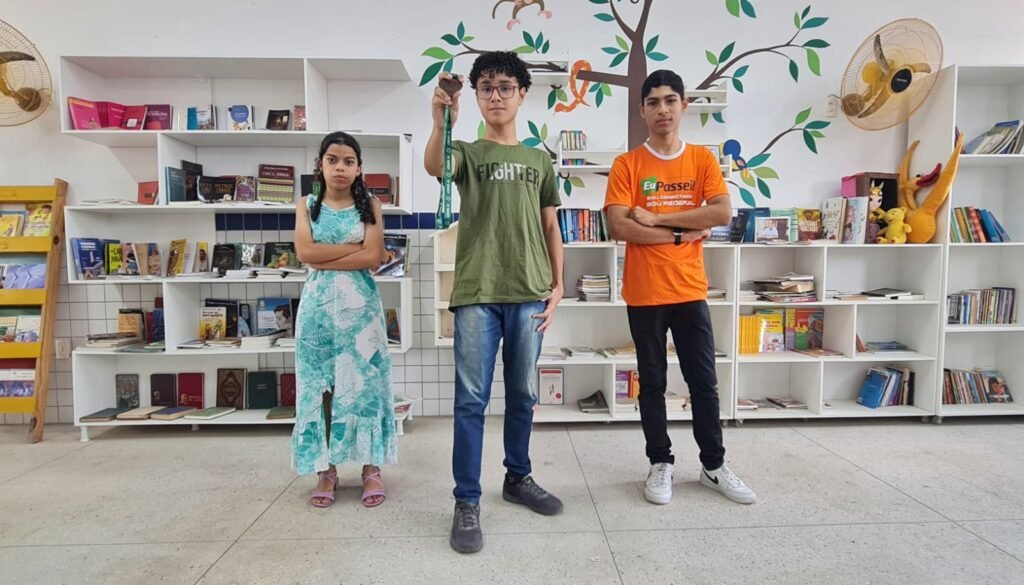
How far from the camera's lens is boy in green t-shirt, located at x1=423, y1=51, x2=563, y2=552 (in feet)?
5.63

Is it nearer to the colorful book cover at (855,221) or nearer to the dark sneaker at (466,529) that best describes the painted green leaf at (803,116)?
the colorful book cover at (855,221)

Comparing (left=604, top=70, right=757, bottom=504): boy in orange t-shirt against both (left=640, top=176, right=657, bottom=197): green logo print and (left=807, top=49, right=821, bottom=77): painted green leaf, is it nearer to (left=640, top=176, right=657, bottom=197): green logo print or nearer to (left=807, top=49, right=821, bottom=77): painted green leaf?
(left=640, top=176, right=657, bottom=197): green logo print

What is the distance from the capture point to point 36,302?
9.55 ft

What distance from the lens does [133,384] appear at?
3.17m

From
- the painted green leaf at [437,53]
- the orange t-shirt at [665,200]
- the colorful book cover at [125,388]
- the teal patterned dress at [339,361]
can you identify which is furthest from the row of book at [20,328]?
the orange t-shirt at [665,200]

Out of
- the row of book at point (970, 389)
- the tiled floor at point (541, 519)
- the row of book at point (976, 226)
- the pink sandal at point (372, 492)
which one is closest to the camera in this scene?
the tiled floor at point (541, 519)

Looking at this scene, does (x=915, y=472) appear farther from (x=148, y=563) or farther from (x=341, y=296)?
(x=148, y=563)

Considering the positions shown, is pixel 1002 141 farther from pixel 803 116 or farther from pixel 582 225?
pixel 582 225

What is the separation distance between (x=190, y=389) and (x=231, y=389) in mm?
280

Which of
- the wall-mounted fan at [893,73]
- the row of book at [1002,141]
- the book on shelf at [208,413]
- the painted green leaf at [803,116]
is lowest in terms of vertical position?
the book on shelf at [208,413]

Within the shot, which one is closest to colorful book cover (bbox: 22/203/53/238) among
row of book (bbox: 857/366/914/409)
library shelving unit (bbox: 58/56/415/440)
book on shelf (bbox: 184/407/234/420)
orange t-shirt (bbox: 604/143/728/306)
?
library shelving unit (bbox: 58/56/415/440)

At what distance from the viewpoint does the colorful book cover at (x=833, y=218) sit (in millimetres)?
3043

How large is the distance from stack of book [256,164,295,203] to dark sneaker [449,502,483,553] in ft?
7.20

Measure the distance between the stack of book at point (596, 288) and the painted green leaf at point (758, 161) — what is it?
125 cm
